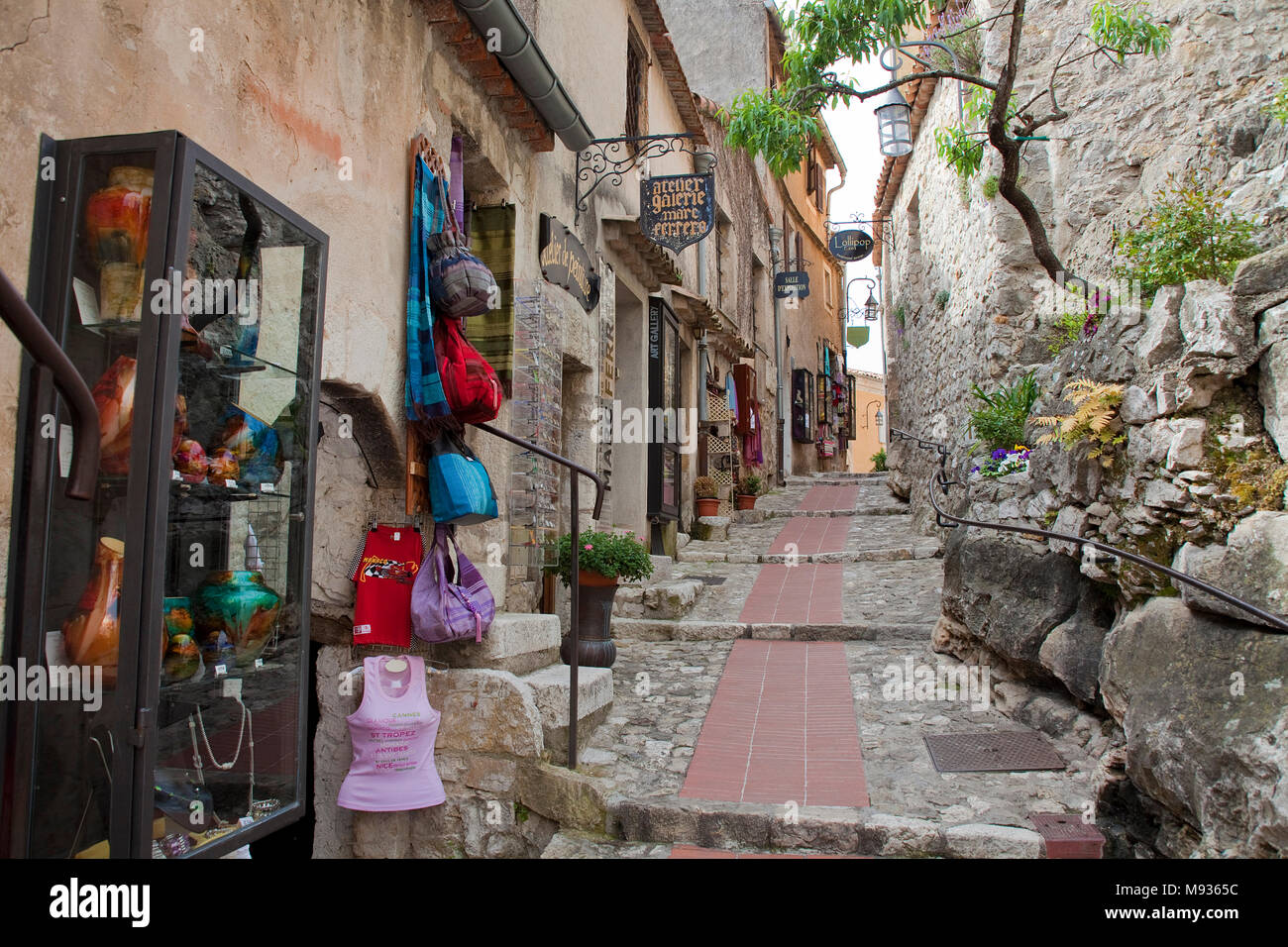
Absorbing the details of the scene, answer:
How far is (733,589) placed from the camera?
369 inches

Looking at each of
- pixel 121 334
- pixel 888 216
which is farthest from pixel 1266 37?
pixel 888 216

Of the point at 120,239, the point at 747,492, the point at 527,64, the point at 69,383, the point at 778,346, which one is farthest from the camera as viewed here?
the point at 778,346

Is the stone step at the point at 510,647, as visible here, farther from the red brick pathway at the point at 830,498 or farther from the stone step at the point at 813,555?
the red brick pathway at the point at 830,498

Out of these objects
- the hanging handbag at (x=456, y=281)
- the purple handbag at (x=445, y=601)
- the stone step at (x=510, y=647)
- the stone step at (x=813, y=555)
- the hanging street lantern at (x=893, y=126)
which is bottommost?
the stone step at (x=510, y=647)

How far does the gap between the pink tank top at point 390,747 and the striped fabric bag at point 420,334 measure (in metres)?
1.28

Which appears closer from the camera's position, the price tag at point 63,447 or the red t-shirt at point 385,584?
the price tag at point 63,447

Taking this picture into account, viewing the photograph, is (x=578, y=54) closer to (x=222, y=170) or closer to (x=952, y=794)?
(x=222, y=170)

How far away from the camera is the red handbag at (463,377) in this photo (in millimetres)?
4312

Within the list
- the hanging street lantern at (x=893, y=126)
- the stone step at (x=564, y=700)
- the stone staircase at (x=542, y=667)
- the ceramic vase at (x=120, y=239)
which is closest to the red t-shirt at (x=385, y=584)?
the stone staircase at (x=542, y=667)

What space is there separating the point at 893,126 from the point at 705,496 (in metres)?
5.64

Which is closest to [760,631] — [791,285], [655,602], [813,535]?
[655,602]

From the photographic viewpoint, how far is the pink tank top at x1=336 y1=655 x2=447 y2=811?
418 cm

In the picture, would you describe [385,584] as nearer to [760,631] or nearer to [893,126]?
[760,631]

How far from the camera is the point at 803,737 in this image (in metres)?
5.27
